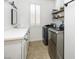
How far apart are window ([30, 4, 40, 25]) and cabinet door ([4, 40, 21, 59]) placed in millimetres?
4027

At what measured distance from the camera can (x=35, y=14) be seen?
5836 mm

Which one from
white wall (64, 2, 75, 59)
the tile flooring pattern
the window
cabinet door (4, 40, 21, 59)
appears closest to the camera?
white wall (64, 2, 75, 59)

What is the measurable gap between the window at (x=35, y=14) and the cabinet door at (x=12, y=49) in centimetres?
403

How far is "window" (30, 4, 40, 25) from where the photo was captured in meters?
5.77

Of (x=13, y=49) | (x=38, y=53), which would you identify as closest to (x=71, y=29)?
(x=13, y=49)

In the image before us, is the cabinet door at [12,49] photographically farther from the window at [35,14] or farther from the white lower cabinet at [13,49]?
the window at [35,14]

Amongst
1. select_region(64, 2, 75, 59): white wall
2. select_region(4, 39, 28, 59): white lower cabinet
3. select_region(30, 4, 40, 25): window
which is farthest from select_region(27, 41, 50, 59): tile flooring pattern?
select_region(30, 4, 40, 25): window

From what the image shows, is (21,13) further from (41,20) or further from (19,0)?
(41,20)

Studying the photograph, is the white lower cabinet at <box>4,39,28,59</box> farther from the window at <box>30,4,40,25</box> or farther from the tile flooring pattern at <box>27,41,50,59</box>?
the window at <box>30,4,40,25</box>

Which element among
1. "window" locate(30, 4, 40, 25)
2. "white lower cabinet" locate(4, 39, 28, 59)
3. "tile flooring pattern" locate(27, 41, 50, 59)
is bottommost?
"tile flooring pattern" locate(27, 41, 50, 59)

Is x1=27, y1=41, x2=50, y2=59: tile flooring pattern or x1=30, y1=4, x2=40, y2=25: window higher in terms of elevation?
x1=30, y1=4, x2=40, y2=25: window

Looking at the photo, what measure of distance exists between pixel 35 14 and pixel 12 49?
425cm

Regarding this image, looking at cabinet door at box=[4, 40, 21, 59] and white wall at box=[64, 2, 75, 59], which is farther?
cabinet door at box=[4, 40, 21, 59]
